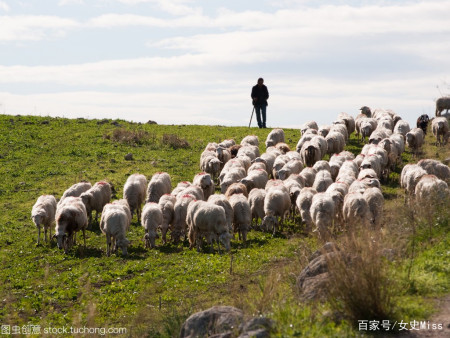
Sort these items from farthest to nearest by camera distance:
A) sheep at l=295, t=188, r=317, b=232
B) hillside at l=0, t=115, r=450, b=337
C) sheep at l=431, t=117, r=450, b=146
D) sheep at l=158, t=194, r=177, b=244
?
sheep at l=431, t=117, r=450, b=146
sheep at l=158, t=194, r=177, b=244
sheep at l=295, t=188, r=317, b=232
hillside at l=0, t=115, r=450, b=337

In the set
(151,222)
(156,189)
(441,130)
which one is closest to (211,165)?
(156,189)

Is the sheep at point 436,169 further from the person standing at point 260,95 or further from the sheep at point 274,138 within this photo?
the person standing at point 260,95

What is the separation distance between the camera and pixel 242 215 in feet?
57.6

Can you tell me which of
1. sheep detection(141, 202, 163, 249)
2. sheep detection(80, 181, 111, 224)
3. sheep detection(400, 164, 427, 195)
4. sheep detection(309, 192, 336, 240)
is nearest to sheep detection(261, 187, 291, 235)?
sheep detection(309, 192, 336, 240)

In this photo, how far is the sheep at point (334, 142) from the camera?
26188 mm

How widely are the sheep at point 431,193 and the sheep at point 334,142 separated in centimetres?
899

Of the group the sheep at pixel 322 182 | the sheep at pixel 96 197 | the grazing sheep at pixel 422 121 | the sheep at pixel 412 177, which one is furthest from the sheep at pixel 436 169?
the sheep at pixel 96 197

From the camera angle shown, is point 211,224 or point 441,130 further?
point 441,130

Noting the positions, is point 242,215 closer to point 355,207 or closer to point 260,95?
point 355,207

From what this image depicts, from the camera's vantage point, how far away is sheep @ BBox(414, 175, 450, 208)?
46.9ft

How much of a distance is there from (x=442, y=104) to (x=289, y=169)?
16128 mm

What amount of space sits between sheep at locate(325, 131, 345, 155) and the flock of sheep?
4 centimetres

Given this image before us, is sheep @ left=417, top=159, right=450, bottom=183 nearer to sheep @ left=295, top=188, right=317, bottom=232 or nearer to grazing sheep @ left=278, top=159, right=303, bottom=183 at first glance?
grazing sheep @ left=278, top=159, right=303, bottom=183

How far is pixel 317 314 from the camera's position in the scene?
27.9ft
